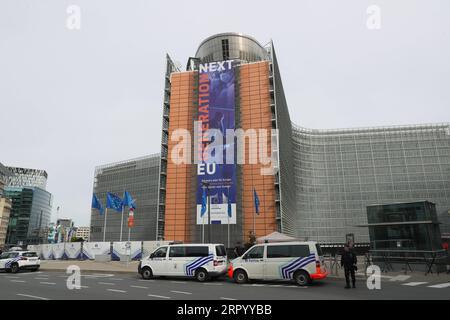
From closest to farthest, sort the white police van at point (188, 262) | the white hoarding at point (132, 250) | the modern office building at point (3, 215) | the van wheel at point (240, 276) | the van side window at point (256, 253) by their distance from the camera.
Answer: the van side window at point (256, 253), the van wheel at point (240, 276), the white police van at point (188, 262), the white hoarding at point (132, 250), the modern office building at point (3, 215)

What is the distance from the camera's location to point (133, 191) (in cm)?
9200

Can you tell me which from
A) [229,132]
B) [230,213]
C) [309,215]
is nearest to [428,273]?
[230,213]

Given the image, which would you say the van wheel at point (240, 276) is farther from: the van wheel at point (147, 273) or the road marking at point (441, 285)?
the road marking at point (441, 285)

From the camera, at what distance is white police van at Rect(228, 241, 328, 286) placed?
1403 cm

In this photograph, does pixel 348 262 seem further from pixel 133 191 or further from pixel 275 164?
pixel 133 191

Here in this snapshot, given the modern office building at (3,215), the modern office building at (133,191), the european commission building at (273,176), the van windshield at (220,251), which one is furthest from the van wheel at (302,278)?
the modern office building at (3,215)

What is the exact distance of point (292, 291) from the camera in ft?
41.0

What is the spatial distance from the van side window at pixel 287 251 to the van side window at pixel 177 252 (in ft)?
16.0

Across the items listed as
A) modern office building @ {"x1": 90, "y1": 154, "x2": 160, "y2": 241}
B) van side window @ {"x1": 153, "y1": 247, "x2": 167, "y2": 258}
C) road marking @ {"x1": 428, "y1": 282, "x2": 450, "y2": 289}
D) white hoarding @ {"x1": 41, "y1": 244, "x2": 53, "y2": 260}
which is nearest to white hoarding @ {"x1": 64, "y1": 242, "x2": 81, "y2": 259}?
white hoarding @ {"x1": 41, "y1": 244, "x2": 53, "y2": 260}

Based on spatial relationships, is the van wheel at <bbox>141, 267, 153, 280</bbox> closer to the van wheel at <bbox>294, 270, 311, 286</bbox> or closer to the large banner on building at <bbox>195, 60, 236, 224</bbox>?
the van wheel at <bbox>294, 270, 311, 286</bbox>

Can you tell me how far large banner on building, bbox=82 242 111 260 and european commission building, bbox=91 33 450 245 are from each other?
515 inches

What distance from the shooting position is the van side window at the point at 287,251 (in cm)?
1420

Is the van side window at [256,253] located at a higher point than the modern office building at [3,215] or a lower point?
lower
